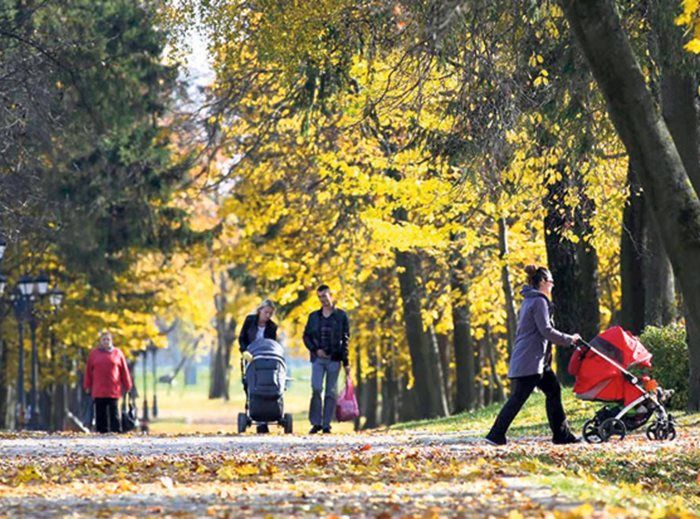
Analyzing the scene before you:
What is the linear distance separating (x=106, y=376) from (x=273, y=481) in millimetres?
13251

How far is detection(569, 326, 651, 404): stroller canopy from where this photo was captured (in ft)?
59.5

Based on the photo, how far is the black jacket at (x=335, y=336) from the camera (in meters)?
23.0

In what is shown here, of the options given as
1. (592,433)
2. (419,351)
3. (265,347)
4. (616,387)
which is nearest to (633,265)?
(265,347)

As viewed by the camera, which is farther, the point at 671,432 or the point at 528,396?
the point at 671,432

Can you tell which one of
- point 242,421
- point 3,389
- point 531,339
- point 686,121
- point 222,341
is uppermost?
point 222,341

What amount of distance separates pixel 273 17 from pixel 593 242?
818cm

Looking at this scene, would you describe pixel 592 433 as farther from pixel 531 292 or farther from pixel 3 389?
pixel 3 389

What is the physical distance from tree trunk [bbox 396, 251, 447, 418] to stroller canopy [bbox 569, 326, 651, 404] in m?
18.0

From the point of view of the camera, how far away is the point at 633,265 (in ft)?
85.8

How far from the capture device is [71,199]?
3847cm

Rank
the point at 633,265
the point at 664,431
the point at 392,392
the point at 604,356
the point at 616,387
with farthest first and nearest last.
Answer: the point at 392,392 < the point at 633,265 < the point at 664,431 < the point at 616,387 < the point at 604,356

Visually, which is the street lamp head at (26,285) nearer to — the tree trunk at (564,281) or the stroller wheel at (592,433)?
the tree trunk at (564,281)

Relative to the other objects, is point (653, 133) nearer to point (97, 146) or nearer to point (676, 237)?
point (676, 237)

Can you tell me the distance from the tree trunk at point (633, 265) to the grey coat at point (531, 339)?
8.31 meters
